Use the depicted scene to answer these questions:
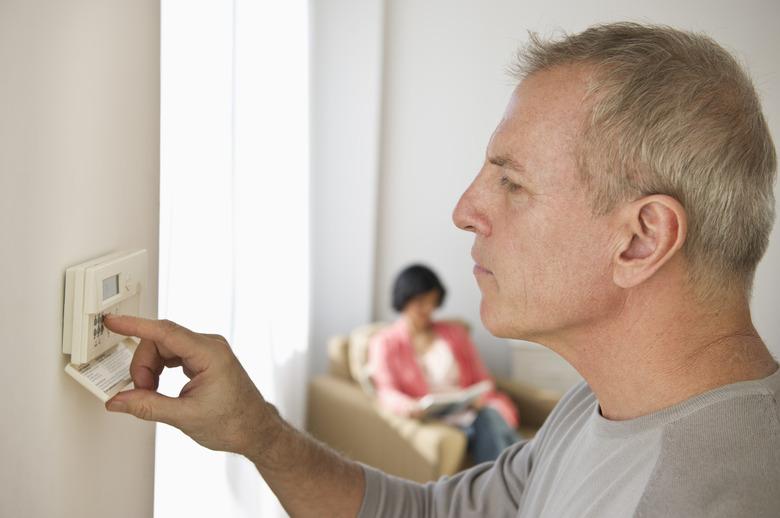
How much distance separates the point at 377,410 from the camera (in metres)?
3.05

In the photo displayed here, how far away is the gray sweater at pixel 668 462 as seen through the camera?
79 cm

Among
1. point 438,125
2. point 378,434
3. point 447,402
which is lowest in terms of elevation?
point 378,434

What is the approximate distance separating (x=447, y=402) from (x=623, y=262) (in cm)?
213

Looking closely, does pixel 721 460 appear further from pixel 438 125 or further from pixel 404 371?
pixel 438 125

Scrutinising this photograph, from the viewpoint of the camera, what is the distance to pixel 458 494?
4.01ft

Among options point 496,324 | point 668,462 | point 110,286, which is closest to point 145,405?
point 110,286

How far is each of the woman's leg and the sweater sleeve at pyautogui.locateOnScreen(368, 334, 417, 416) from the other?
258mm

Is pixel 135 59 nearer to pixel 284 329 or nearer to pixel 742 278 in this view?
pixel 742 278

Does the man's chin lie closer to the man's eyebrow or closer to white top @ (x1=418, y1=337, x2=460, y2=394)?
the man's eyebrow

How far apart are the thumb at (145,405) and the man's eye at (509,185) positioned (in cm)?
46

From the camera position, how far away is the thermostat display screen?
2.77 ft

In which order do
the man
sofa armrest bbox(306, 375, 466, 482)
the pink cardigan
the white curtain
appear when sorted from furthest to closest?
the pink cardigan, sofa armrest bbox(306, 375, 466, 482), the white curtain, the man

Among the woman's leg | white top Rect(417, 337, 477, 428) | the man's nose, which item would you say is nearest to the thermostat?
the man's nose

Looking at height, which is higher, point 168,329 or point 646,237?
point 646,237
